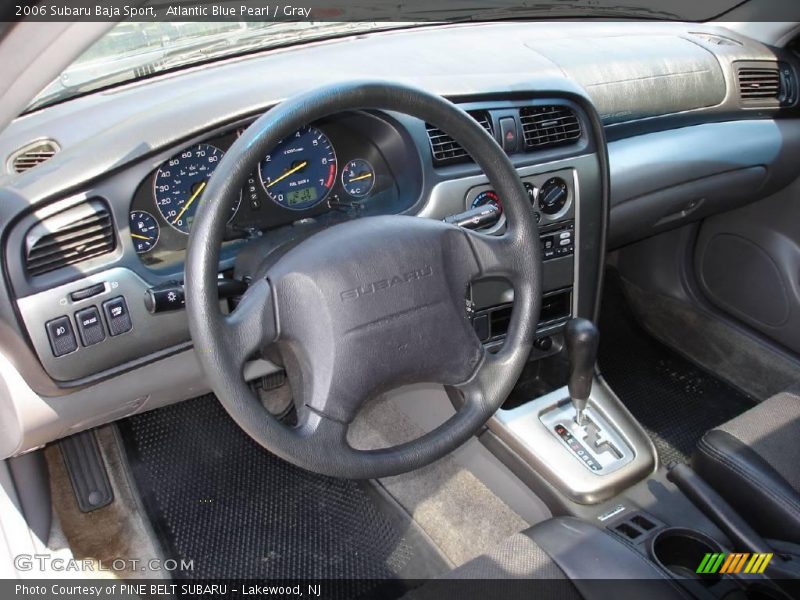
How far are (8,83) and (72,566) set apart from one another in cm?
139

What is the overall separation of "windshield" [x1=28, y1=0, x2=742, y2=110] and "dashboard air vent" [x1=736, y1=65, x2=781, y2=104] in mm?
298

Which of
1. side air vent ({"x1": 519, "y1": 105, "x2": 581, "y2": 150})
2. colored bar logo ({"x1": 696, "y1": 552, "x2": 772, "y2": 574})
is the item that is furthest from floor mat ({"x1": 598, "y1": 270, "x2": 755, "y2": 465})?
side air vent ({"x1": 519, "y1": 105, "x2": 581, "y2": 150})

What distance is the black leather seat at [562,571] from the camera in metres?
1.30

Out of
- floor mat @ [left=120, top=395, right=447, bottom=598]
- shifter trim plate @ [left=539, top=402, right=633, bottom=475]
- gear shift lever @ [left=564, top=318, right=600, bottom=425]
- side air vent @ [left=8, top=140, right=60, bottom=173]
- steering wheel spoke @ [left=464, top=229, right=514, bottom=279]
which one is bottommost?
floor mat @ [left=120, top=395, right=447, bottom=598]

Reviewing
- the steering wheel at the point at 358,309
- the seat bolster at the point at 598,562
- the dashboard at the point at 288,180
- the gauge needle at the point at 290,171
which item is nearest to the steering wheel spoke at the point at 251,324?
the steering wheel at the point at 358,309

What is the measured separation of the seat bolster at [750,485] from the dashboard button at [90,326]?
52.2 inches

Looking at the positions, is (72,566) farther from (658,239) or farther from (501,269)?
(658,239)

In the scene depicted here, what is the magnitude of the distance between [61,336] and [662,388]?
2.03m

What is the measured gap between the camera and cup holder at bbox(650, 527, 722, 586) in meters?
1.57

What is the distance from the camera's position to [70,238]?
1342mm

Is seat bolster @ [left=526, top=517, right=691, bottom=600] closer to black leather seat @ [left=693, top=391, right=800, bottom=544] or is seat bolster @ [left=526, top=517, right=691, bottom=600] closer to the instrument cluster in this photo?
black leather seat @ [left=693, top=391, right=800, bottom=544]

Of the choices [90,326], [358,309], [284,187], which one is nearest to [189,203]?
[284,187]

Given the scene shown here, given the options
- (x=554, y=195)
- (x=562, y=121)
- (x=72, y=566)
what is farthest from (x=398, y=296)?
(x=72, y=566)

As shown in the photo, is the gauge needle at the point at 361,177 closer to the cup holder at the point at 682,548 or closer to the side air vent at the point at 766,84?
the cup holder at the point at 682,548
